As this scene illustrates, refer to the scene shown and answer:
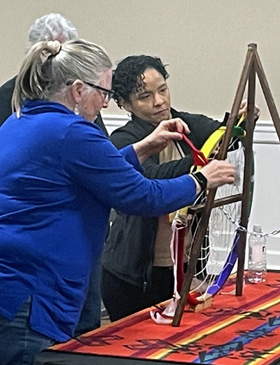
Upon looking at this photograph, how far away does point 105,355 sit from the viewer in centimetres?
176

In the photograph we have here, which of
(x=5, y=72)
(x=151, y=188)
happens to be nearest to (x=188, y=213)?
(x=151, y=188)

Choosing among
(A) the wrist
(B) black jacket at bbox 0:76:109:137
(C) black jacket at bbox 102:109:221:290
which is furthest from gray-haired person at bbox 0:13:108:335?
(A) the wrist

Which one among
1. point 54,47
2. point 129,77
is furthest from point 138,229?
point 54,47

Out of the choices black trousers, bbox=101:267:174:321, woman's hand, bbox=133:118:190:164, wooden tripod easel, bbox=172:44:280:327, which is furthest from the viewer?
black trousers, bbox=101:267:174:321

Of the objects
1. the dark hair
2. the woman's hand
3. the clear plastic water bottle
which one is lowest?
the clear plastic water bottle

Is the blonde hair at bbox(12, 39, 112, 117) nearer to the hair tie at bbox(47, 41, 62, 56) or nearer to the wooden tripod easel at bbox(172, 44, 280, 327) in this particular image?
the hair tie at bbox(47, 41, 62, 56)

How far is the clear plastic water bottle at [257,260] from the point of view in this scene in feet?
8.44

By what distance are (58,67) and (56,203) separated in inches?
12.2

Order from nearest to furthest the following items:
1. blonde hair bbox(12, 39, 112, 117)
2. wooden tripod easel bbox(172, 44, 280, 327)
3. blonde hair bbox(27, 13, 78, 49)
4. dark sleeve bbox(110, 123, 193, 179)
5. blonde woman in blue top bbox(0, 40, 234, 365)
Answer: blonde woman in blue top bbox(0, 40, 234, 365), blonde hair bbox(12, 39, 112, 117), wooden tripod easel bbox(172, 44, 280, 327), dark sleeve bbox(110, 123, 193, 179), blonde hair bbox(27, 13, 78, 49)

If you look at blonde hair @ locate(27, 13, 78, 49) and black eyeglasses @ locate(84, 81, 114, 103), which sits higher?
blonde hair @ locate(27, 13, 78, 49)

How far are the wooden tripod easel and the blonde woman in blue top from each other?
0.67ft

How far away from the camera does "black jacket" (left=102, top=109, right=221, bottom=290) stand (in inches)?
93.3

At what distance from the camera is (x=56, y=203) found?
5.89 feet

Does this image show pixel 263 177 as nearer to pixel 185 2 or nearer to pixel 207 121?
pixel 185 2
